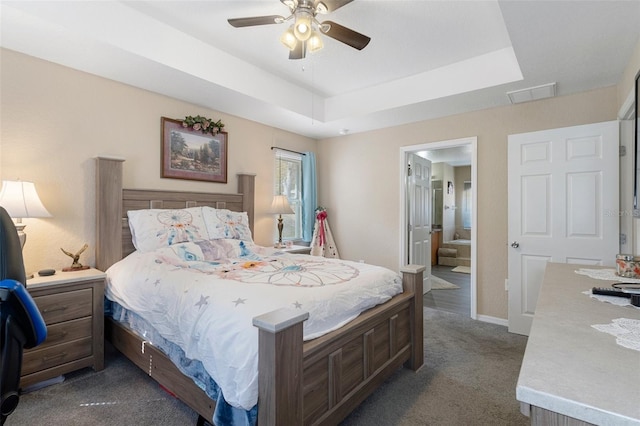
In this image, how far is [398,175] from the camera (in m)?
4.33

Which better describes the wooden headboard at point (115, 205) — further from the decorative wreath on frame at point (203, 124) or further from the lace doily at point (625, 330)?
the lace doily at point (625, 330)

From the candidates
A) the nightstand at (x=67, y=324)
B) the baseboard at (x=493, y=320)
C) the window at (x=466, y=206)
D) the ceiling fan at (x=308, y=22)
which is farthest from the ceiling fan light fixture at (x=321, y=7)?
the window at (x=466, y=206)

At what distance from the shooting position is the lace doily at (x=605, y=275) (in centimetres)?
171

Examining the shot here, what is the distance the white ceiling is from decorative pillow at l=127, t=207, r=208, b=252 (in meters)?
1.23

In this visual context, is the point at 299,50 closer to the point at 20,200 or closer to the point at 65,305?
the point at 20,200

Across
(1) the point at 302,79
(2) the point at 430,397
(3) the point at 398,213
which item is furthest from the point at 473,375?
(1) the point at 302,79

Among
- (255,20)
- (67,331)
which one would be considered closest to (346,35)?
(255,20)


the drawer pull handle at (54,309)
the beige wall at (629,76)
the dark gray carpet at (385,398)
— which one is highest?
the beige wall at (629,76)

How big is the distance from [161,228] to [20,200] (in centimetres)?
95

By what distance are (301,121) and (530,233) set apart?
2972mm

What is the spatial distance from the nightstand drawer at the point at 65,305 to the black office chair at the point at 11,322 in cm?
135

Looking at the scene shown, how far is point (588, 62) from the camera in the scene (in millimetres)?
2467

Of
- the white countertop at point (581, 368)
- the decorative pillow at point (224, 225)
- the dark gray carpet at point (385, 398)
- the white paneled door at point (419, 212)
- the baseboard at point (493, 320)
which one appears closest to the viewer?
the white countertop at point (581, 368)

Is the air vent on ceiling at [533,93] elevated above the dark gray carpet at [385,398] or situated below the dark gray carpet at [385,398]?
above
